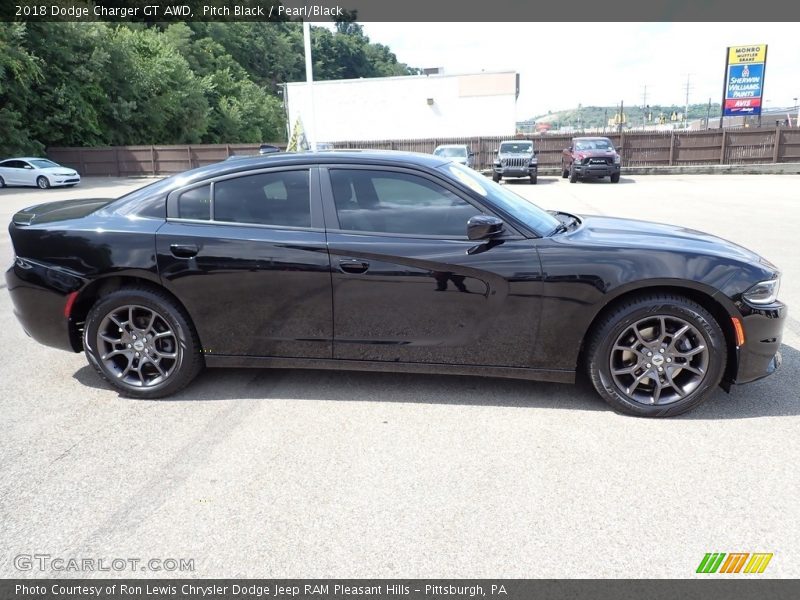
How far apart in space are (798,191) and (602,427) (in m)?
19.3

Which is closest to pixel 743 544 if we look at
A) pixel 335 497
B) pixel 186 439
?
pixel 335 497

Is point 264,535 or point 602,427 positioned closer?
point 264,535

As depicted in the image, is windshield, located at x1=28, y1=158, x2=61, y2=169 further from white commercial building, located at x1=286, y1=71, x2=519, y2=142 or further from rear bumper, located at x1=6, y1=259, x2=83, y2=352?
rear bumper, located at x1=6, y1=259, x2=83, y2=352

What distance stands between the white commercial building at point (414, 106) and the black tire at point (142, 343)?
142 ft

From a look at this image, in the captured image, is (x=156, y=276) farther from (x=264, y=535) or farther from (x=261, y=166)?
(x=264, y=535)

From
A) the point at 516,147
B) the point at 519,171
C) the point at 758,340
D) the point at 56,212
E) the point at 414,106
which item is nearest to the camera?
the point at 758,340

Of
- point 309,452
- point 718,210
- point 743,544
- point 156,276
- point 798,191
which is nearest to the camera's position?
point 743,544

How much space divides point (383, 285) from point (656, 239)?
1.74 metres

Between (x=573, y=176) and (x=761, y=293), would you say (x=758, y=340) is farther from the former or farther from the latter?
(x=573, y=176)

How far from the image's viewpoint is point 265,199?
4.02 meters

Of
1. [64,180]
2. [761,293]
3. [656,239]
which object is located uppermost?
[656,239]

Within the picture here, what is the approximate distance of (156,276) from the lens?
13.0ft

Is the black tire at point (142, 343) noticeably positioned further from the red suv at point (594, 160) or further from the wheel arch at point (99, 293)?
the red suv at point (594, 160)

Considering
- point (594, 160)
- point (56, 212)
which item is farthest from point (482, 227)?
point (594, 160)
